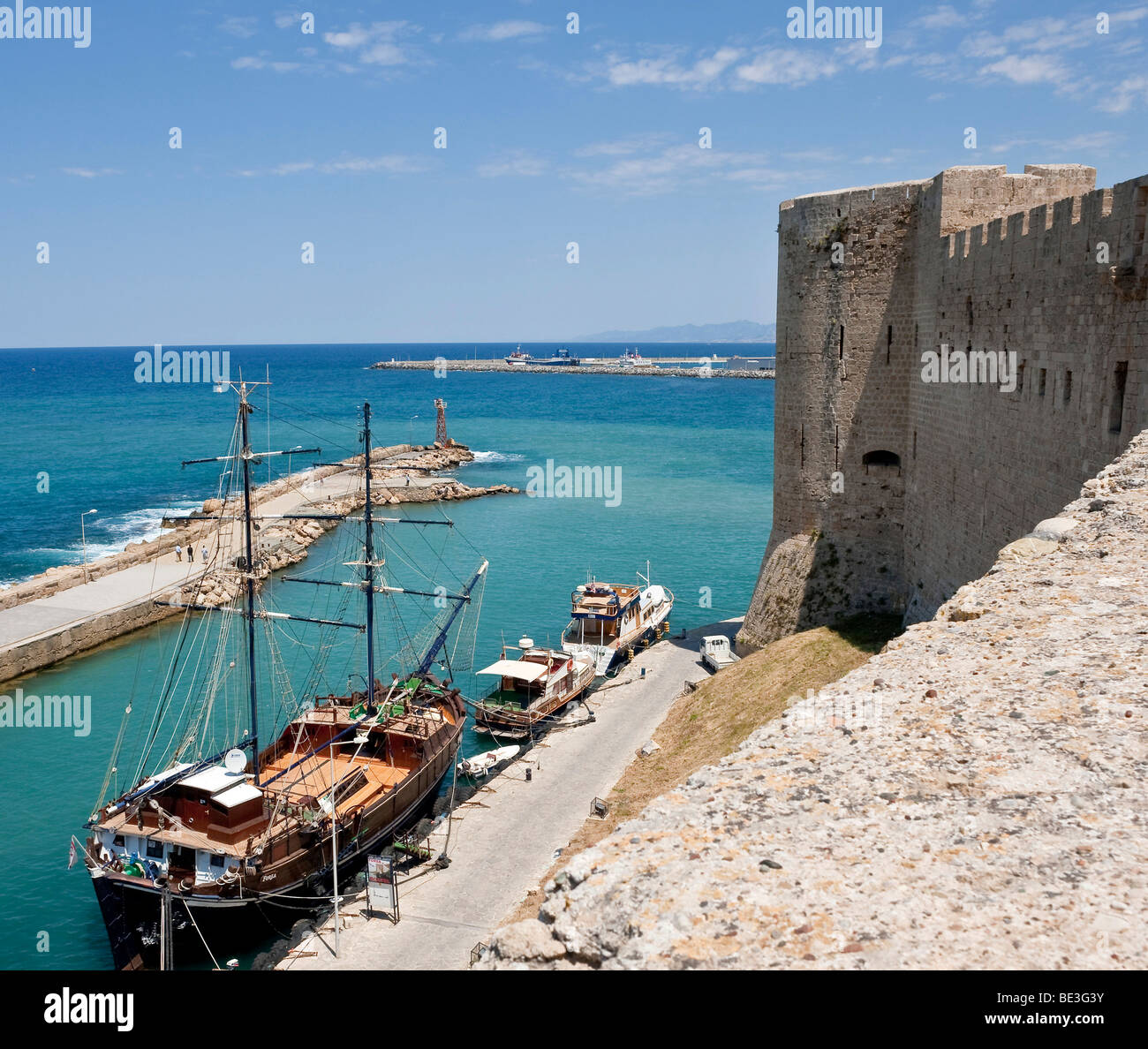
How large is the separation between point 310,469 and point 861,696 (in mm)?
75702

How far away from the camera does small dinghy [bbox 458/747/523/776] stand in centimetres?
2453

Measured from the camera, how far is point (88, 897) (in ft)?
63.6

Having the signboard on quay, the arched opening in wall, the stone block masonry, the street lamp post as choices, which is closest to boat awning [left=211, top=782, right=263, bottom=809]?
the signboard on quay

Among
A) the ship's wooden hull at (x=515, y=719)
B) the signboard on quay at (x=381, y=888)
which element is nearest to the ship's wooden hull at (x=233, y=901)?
the signboard on quay at (x=381, y=888)

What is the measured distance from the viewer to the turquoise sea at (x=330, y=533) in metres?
21.9

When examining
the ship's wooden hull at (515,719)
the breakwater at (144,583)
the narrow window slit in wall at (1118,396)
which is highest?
the narrow window slit in wall at (1118,396)

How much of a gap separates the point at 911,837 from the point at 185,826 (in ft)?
57.2

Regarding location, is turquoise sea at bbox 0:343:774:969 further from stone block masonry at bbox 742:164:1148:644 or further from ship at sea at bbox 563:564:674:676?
stone block masonry at bbox 742:164:1148:644

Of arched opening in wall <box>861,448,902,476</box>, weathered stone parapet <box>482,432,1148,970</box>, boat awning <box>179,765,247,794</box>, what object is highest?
arched opening in wall <box>861,448,902,476</box>

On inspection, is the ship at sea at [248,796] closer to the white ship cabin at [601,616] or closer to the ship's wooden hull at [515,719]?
the ship's wooden hull at [515,719]

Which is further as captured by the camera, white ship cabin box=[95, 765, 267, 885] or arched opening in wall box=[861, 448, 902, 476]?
arched opening in wall box=[861, 448, 902, 476]

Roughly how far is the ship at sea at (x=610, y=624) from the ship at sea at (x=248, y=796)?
5604 millimetres

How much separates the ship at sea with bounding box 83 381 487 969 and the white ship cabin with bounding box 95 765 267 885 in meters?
0.03

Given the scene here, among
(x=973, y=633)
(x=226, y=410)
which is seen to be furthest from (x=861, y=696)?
(x=226, y=410)
